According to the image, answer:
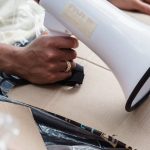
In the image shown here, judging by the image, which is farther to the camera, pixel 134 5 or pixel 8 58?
pixel 134 5

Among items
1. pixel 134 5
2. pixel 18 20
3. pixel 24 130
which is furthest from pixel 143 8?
pixel 24 130

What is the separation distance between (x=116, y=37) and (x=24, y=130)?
0.28 meters

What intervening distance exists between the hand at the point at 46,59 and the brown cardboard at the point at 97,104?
3 cm

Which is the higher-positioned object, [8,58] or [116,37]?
[116,37]

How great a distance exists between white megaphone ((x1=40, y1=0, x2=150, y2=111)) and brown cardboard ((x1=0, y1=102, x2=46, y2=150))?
20cm

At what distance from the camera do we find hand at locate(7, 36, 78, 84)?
737 mm

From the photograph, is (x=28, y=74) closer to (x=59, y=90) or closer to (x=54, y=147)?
(x=59, y=90)

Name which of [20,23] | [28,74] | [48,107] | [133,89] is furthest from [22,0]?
[133,89]

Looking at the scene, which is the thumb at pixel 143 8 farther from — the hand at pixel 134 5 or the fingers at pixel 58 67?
the fingers at pixel 58 67

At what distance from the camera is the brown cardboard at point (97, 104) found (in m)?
0.64

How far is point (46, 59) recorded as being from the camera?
750 mm

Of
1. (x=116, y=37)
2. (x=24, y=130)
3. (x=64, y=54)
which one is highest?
(x=116, y=37)

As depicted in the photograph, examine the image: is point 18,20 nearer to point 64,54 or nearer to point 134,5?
point 64,54

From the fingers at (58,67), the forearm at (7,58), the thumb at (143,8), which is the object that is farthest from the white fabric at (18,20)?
the thumb at (143,8)
